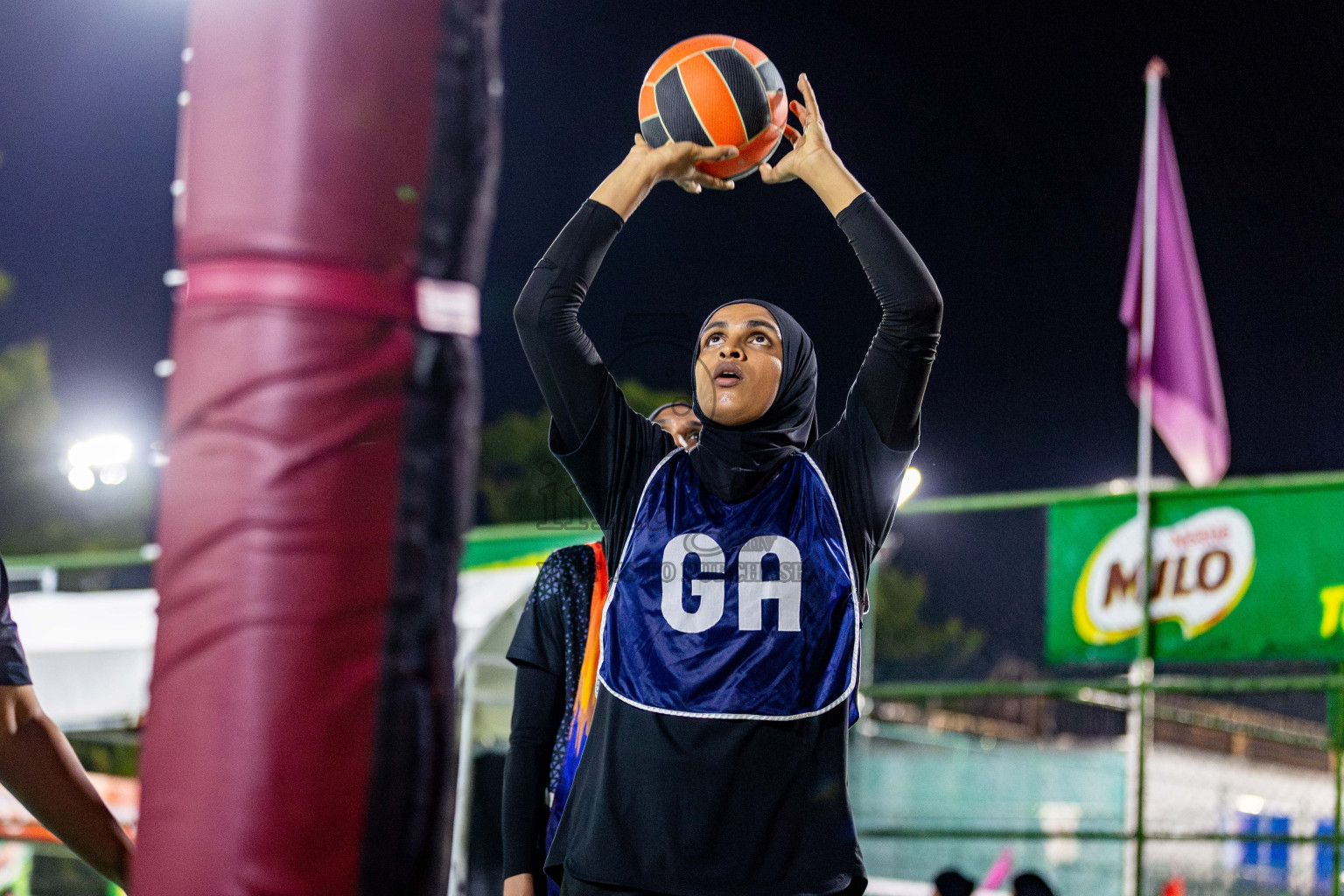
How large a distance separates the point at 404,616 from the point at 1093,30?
3091 cm

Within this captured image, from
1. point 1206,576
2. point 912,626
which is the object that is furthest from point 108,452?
point 912,626

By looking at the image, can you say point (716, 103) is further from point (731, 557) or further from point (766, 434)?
point (731, 557)

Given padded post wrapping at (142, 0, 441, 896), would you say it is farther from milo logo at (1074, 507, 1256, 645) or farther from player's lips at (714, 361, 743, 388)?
milo logo at (1074, 507, 1256, 645)

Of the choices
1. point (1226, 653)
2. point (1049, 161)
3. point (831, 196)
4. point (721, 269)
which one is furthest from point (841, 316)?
point (831, 196)

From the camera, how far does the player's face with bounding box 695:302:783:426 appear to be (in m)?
2.47

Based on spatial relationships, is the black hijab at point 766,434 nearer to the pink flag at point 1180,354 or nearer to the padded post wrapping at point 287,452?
the padded post wrapping at point 287,452

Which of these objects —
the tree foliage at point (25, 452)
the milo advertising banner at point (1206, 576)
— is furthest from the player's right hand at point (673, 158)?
the tree foliage at point (25, 452)

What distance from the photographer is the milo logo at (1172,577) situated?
623 centimetres

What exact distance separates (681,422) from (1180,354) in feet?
21.4

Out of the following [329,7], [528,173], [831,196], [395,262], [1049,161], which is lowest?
[395,262]

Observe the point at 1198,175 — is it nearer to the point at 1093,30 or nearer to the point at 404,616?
the point at 1093,30

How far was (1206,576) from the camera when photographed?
6238 mm

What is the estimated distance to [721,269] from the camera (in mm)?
28734

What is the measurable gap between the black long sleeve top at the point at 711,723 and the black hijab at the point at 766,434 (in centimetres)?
9
